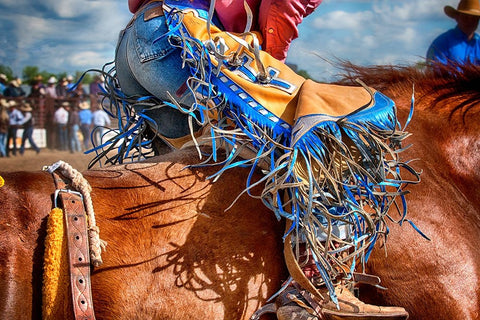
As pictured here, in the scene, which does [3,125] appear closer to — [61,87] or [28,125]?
[28,125]

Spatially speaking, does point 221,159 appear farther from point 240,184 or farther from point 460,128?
point 460,128

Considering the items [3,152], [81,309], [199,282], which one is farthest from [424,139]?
[3,152]

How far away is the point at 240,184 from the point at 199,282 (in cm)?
39

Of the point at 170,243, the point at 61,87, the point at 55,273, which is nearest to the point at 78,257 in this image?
the point at 55,273

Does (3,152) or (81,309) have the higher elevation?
(81,309)

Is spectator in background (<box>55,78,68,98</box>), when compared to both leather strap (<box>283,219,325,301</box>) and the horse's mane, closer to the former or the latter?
the horse's mane

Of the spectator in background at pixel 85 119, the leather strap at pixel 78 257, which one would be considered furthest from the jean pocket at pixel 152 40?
the spectator in background at pixel 85 119

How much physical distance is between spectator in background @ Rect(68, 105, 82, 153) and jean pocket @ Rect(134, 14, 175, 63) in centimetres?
1217

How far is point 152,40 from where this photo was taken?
1936 millimetres

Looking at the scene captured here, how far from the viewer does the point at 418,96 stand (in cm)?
231

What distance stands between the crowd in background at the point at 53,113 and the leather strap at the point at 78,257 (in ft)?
39.6

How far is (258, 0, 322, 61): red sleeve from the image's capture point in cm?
203

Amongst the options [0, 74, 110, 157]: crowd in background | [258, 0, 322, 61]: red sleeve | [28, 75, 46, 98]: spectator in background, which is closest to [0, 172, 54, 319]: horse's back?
[258, 0, 322, 61]: red sleeve

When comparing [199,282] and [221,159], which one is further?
[221,159]
